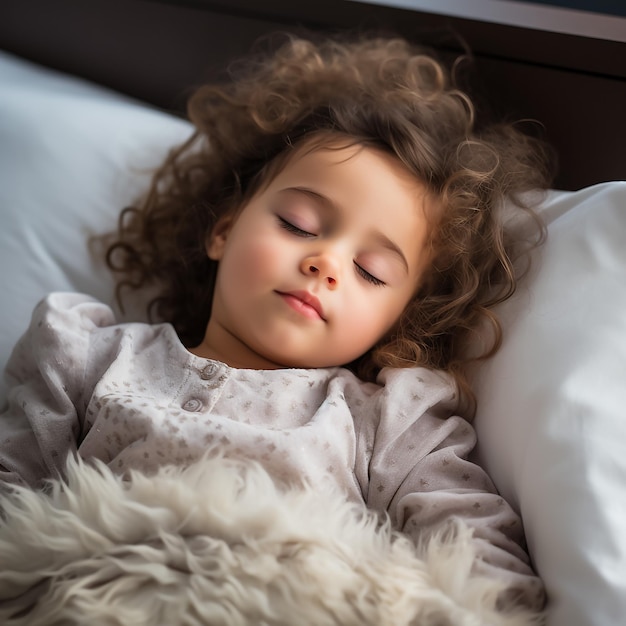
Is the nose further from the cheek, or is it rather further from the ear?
the ear

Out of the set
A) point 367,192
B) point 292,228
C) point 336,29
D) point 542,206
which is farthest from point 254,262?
point 336,29

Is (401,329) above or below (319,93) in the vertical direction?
below

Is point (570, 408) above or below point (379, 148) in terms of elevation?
below

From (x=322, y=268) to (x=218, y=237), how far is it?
0.27 meters

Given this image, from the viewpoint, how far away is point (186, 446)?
0.93 metres

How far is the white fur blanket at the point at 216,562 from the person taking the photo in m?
0.75

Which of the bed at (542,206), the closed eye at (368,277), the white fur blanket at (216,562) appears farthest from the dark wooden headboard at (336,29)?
the white fur blanket at (216,562)

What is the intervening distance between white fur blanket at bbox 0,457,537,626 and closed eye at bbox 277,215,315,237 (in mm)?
353

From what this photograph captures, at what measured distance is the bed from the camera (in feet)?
2.78

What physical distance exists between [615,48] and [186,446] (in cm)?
84

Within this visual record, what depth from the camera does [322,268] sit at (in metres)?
1.03

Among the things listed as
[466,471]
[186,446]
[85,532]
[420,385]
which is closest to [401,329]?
[420,385]

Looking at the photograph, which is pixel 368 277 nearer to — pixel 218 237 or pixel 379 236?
pixel 379 236

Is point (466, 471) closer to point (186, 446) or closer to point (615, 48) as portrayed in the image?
point (186, 446)
